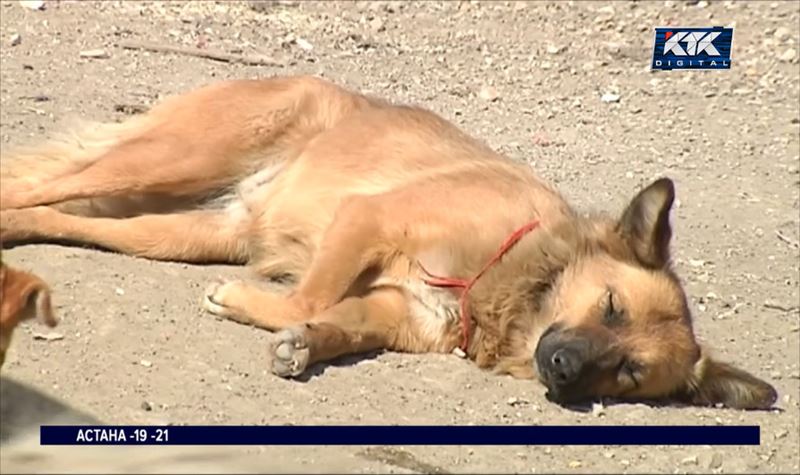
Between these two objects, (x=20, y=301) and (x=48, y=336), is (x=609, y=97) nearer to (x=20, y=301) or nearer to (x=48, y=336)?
(x=48, y=336)

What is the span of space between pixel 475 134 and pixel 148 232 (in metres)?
3.30

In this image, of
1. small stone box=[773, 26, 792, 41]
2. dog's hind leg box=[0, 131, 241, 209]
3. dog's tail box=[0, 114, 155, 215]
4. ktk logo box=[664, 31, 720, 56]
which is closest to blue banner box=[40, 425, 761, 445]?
dog's hind leg box=[0, 131, 241, 209]

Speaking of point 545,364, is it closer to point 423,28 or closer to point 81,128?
point 81,128

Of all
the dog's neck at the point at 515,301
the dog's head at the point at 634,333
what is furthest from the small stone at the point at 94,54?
the dog's head at the point at 634,333

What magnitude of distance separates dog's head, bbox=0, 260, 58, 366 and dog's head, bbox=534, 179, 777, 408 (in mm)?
2129

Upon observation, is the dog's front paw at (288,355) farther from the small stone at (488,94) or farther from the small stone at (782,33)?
the small stone at (782,33)

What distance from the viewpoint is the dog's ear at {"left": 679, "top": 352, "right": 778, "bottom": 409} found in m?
5.35

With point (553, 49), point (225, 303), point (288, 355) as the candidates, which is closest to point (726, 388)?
point (288, 355)

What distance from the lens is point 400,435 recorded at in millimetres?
4625

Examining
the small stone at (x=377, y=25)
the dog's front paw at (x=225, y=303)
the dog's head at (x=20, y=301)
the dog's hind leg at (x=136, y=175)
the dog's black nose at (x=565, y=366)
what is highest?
the small stone at (x=377, y=25)

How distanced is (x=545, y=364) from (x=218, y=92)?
7.34 feet

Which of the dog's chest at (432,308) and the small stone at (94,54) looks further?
the small stone at (94,54)

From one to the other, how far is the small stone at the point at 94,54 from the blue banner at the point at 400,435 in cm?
493

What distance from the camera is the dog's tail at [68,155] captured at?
20.7ft
